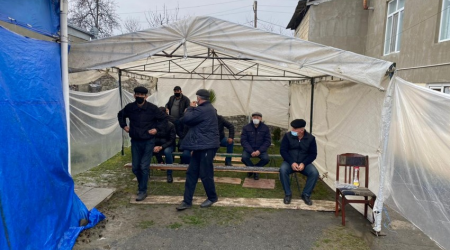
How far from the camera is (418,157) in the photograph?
3.12 metres

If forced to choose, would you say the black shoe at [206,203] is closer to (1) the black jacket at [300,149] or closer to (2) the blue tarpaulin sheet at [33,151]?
(1) the black jacket at [300,149]

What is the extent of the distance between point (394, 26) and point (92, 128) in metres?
8.48

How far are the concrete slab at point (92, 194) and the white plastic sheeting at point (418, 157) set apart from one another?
379cm

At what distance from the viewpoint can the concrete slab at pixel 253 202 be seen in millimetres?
4461

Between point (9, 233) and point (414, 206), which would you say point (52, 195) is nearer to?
point (9, 233)

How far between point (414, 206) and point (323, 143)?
3013mm

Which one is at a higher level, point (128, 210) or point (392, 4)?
point (392, 4)

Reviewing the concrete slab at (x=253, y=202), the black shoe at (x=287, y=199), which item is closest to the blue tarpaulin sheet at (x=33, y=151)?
the concrete slab at (x=253, y=202)

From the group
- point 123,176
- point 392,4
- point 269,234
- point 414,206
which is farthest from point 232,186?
point 392,4

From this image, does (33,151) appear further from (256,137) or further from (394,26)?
(394,26)

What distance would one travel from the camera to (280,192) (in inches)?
204

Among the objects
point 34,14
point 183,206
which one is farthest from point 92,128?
point 34,14

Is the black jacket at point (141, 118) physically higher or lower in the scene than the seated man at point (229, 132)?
higher

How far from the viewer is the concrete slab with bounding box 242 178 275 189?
5437mm
